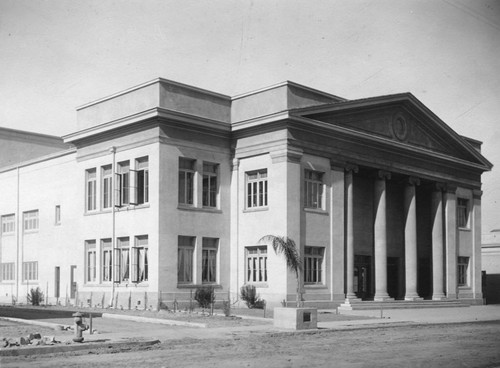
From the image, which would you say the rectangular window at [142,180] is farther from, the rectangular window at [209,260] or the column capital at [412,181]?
the column capital at [412,181]

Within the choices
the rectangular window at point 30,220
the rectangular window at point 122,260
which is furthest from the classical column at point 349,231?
the rectangular window at point 30,220

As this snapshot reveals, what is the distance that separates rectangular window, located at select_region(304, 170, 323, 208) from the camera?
128ft

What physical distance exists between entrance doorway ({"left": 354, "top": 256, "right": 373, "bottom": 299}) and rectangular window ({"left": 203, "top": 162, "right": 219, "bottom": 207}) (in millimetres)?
10109

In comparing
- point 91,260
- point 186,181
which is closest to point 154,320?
point 186,181

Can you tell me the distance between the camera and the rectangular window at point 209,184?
39.5m

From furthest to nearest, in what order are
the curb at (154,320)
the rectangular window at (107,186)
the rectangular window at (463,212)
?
the rectangular window at (463,212) < the rectangular window at (107,186) < the curb at (154,320)

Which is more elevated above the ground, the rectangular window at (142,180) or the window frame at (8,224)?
the rectangular window at (142,180)

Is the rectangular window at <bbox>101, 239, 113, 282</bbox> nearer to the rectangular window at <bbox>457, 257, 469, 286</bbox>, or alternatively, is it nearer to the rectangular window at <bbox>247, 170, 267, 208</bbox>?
the rectangular window at <bbox>247, 170, 267, 208</bbox>

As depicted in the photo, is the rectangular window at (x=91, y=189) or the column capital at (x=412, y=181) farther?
the column capital at (x=412, y=181)

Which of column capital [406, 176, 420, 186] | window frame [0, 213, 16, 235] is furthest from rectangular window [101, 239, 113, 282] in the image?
column capital [406, 176, 420, 186]

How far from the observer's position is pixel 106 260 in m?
40.1

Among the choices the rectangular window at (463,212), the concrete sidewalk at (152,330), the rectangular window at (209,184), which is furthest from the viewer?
the rectangular window at (463,212)

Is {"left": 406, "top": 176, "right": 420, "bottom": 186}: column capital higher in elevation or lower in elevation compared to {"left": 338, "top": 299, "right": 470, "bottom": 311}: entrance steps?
higher

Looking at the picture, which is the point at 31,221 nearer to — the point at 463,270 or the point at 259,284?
the point at 259,284
